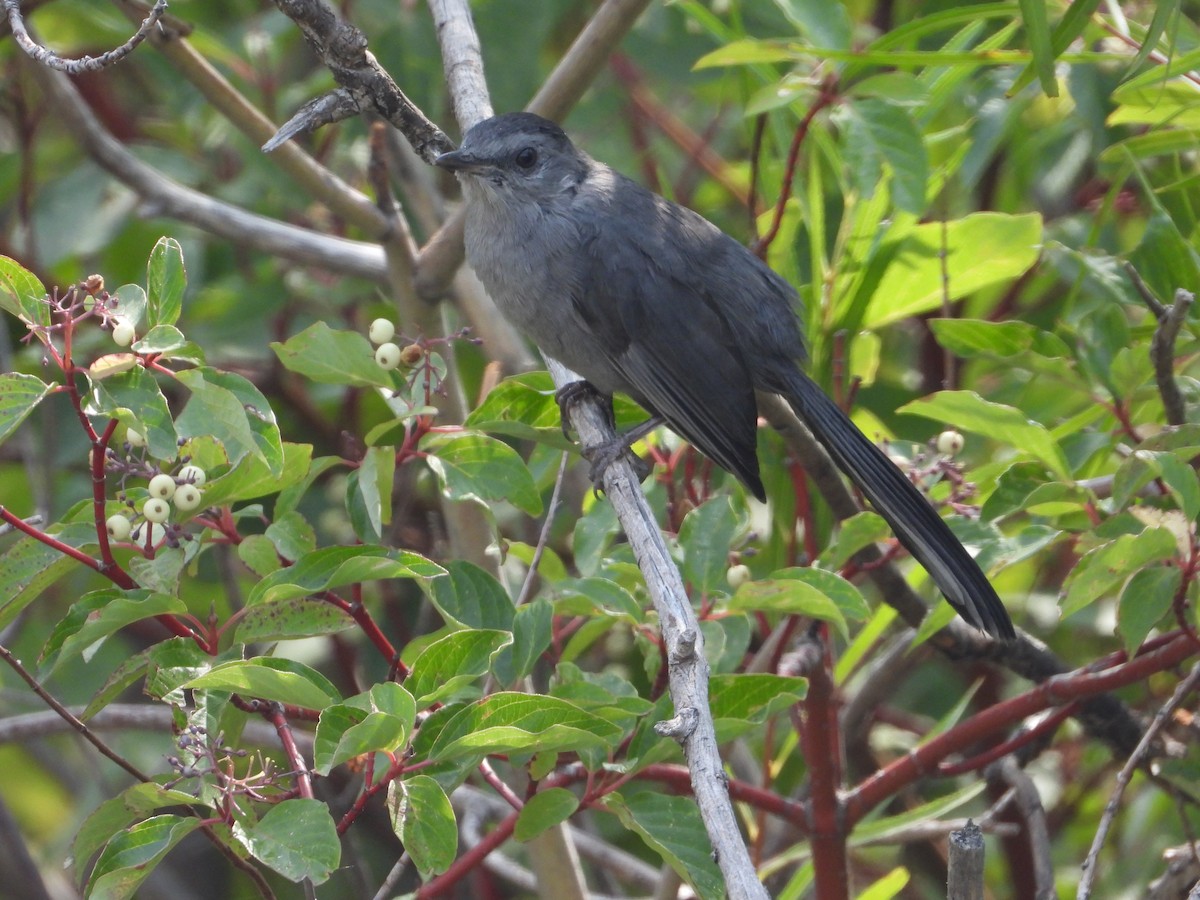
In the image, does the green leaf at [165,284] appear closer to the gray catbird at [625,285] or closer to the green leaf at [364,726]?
the green leaf at [364,726]

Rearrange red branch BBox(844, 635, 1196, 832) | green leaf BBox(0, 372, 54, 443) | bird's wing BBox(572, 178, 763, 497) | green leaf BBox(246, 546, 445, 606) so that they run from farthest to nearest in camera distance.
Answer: bird's wing BBox(572, 178, 763, 497) → red branch BBox(844, 635, 1196, 832) → green leaf BBox(246, 546, 445, 606) → green leaf BBox(0, 372, 54, 443)

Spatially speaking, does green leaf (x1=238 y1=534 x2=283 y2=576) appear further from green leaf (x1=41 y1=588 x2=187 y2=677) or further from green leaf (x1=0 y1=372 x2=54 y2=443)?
green leaf (x1=0 y1=372 x2=54 y2=443)

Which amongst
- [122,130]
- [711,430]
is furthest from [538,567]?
[122,130]

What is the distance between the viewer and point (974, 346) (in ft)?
9.26

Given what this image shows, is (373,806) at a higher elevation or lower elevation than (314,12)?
lower

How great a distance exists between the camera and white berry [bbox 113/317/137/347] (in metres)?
1.96

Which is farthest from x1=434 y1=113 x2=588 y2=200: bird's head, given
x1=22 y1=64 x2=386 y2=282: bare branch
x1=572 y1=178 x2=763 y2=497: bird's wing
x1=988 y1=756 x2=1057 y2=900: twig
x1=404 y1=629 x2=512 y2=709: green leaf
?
x1=988 y1=756 x2=1057 y2=900: twig

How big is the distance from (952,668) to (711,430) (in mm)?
1749

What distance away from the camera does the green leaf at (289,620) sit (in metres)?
2.03

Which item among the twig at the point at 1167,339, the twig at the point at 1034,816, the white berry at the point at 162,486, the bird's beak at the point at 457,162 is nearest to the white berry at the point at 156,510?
the white berry at the point at 162,486

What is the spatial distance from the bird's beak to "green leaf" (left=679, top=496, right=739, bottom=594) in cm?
124

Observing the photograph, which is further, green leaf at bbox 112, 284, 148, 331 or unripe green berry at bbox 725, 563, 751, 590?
unripe green berry at bbox 725, 563, 751, 590

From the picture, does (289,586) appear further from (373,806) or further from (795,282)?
(373,806)

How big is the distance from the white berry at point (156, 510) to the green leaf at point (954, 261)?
1.90m
